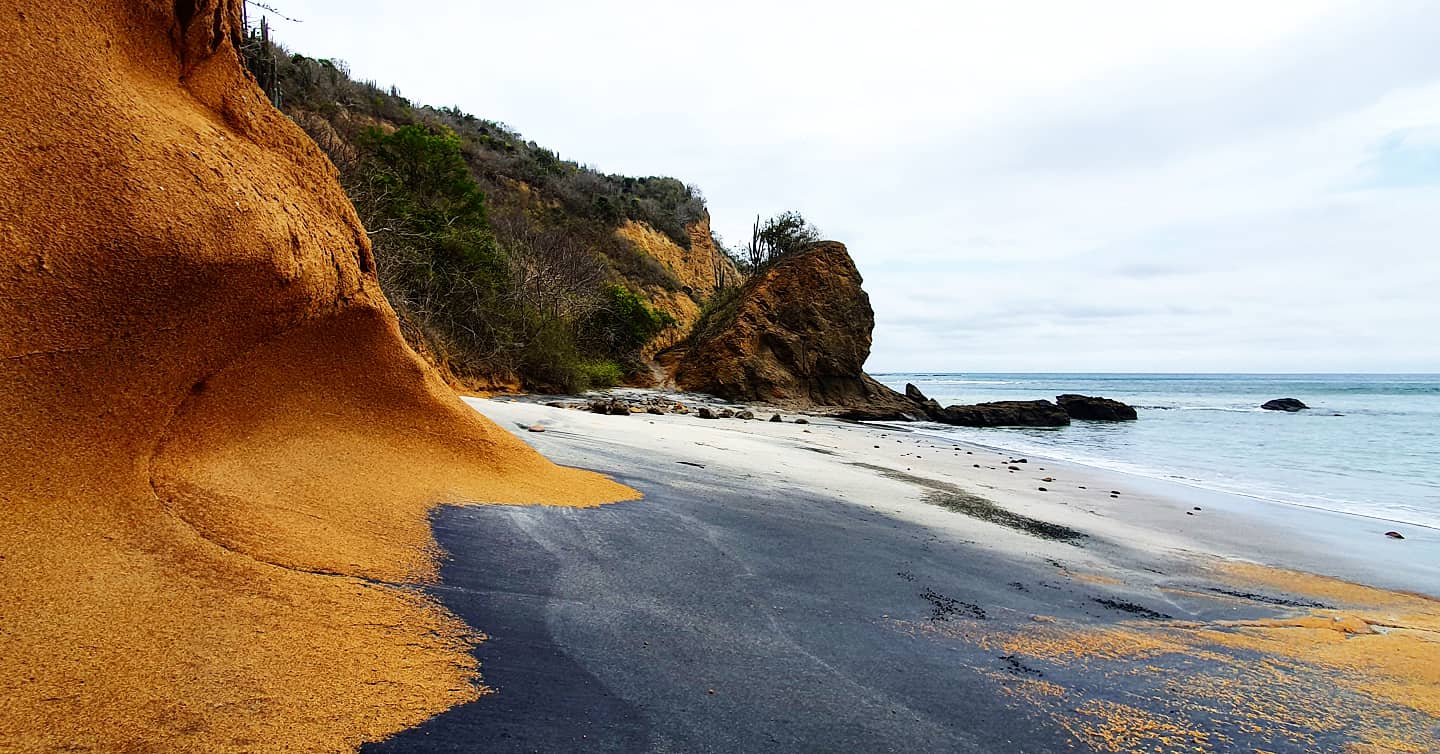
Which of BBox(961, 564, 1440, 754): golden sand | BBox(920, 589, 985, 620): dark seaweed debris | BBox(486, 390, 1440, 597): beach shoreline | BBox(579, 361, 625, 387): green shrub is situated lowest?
BBox(486, 390, 1440, 597): beach shoreline

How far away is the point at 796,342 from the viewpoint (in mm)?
22859

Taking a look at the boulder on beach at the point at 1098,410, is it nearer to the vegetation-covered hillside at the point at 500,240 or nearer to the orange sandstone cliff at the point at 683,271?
the orange sandstone cliff at the point at 683,271

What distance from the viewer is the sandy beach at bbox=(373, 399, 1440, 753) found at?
82.7 inches

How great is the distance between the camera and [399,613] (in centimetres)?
229

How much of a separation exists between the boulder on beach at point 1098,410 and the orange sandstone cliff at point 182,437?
2745 centimetres

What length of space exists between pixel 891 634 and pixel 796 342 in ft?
66.3

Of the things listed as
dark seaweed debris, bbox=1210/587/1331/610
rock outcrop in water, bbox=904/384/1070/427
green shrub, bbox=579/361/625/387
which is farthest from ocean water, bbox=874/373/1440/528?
green shrub, bbox=579/361/625/387

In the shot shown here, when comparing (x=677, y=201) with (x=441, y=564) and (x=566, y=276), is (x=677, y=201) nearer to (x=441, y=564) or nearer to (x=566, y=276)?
(x=566, y=276)

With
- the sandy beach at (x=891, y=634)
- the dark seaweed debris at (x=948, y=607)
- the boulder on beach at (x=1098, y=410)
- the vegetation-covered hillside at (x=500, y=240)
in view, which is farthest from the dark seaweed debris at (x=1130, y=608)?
the boulder on beach at (x=1098, y=410)

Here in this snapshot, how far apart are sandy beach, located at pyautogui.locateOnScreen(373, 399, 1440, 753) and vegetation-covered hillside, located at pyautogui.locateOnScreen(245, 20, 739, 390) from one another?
512 centimetres

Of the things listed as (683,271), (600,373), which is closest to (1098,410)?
(683,271)

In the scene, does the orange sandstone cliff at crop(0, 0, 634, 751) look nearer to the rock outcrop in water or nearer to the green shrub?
the green shrub

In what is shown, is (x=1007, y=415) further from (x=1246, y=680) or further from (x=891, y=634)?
(x=891, y=634)

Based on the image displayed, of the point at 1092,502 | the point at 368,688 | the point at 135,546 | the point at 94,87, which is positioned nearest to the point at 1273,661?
the point at 368,688
